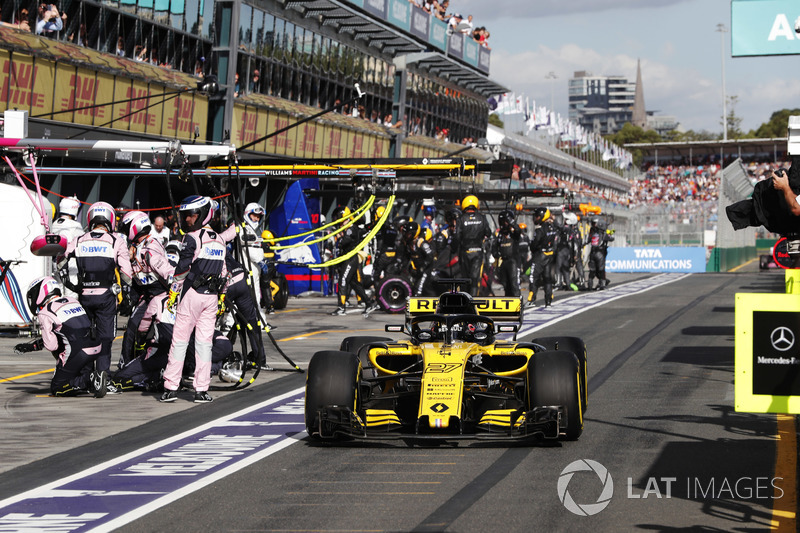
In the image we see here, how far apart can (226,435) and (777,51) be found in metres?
9.11

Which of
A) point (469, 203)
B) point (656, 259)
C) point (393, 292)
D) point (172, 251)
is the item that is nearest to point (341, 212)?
point (393, 292)

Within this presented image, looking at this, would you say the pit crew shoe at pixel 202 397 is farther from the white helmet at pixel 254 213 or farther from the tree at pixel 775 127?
the tree at pixel 775 127

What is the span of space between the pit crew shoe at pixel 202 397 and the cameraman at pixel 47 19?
15.8 metres

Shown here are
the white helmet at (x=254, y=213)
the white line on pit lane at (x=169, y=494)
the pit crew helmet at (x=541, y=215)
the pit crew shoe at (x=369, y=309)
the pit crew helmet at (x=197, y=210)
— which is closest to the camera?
the white line on pit lane at (x=169, y=494)

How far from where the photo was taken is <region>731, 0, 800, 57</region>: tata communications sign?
1449cm

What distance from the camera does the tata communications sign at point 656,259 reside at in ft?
165

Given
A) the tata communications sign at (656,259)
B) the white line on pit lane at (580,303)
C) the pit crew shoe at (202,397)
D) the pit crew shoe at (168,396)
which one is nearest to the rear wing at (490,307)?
the pit crew shoe at (202,397)

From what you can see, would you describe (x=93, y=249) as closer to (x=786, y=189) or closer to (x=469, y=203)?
(x=786, y=189)

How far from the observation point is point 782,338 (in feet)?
20.8

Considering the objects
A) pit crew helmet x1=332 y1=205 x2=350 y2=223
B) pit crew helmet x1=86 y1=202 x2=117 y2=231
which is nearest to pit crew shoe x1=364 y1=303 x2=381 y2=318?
pit crew helmet x1=332 y1=205 x2=350 y2=223

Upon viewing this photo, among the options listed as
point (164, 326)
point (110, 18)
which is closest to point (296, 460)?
point (164, 326)

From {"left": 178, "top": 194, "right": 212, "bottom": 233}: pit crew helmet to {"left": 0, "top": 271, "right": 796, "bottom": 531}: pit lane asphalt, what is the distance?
5.69ft

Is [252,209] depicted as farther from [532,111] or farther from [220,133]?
[532,111]

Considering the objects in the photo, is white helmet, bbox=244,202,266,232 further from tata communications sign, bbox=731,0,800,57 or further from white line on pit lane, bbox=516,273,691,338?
tata communications sign, bbox=731,0,800,57
